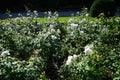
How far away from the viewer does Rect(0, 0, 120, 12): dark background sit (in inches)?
910

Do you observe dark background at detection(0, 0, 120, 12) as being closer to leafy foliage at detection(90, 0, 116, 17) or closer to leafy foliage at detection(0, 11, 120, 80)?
leafy foliage at detection(90, 0, 116, 17)

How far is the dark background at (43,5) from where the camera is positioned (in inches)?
910

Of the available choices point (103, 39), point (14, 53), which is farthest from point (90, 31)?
point (14, 53)

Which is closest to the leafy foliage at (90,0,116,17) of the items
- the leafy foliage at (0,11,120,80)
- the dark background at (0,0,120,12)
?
the leafy foliage at (0,11,120,80)

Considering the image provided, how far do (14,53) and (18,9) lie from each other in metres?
15.7

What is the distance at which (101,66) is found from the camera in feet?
19.6

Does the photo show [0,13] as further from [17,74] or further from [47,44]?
[17,74]

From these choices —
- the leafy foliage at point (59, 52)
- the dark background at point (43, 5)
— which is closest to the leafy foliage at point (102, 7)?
the leafy foliage at point (59, 52)

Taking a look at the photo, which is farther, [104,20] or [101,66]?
[104,20]

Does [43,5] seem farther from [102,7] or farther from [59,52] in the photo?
[59,52]

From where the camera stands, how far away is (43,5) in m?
Result: 23.3

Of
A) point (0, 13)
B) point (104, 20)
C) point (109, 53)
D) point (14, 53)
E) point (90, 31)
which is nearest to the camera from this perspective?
point (109, 53)

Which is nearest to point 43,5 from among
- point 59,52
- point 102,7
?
point 102,7

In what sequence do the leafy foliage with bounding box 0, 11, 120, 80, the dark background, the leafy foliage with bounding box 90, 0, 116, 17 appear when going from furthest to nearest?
1. the dark background
2. the leafy foliage with bounding box 90, 0, 116, 17
3. the leafy foliage with bounding box 0, 11, 120, 80
